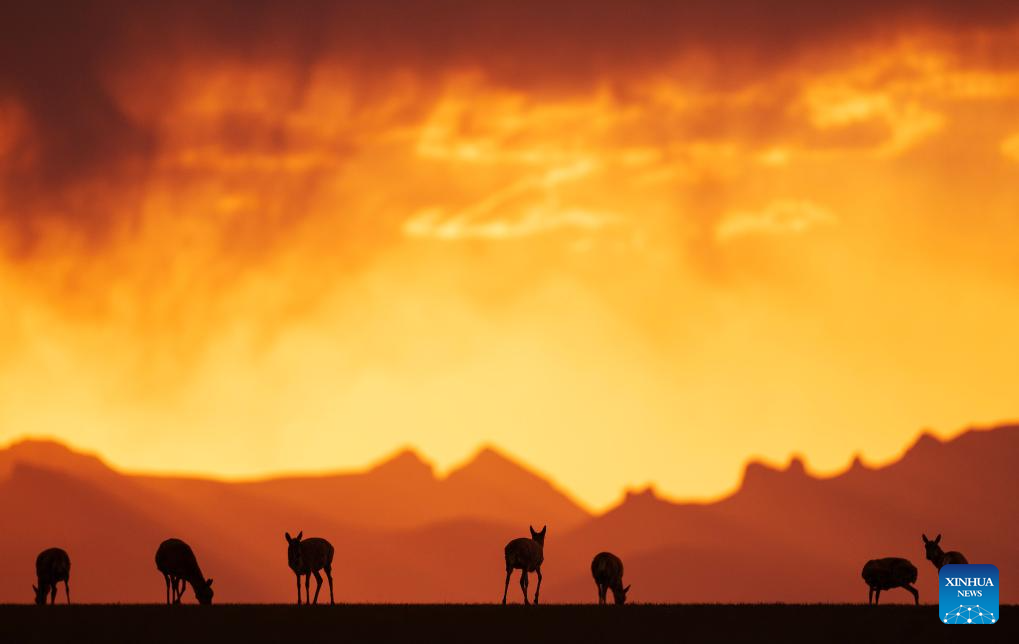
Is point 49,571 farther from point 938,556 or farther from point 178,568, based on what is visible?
point 938,556

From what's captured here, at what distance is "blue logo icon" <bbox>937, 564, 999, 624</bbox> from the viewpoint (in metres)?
55.7

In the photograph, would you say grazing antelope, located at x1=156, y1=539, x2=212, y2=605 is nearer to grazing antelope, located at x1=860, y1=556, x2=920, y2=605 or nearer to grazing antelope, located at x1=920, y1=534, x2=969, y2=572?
grazing antelope, located at x1=860, y1=556, x2=920, y2=605

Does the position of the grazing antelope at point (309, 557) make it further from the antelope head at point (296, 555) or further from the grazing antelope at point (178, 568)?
the grazing antelope at point (178, 568)

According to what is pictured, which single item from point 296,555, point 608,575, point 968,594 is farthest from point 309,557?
point 968,594

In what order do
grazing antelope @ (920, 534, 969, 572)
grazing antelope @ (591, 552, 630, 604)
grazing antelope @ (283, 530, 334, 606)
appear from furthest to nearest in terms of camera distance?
grazing antelope @ (920, 534, 969, 572) < grazing antelope @ (591, 552, 630, 604) < grazing antelope @ (283, 530, 334, 606)

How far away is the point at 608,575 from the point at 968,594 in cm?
1782

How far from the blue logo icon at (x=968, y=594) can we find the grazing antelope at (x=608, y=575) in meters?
16.5
